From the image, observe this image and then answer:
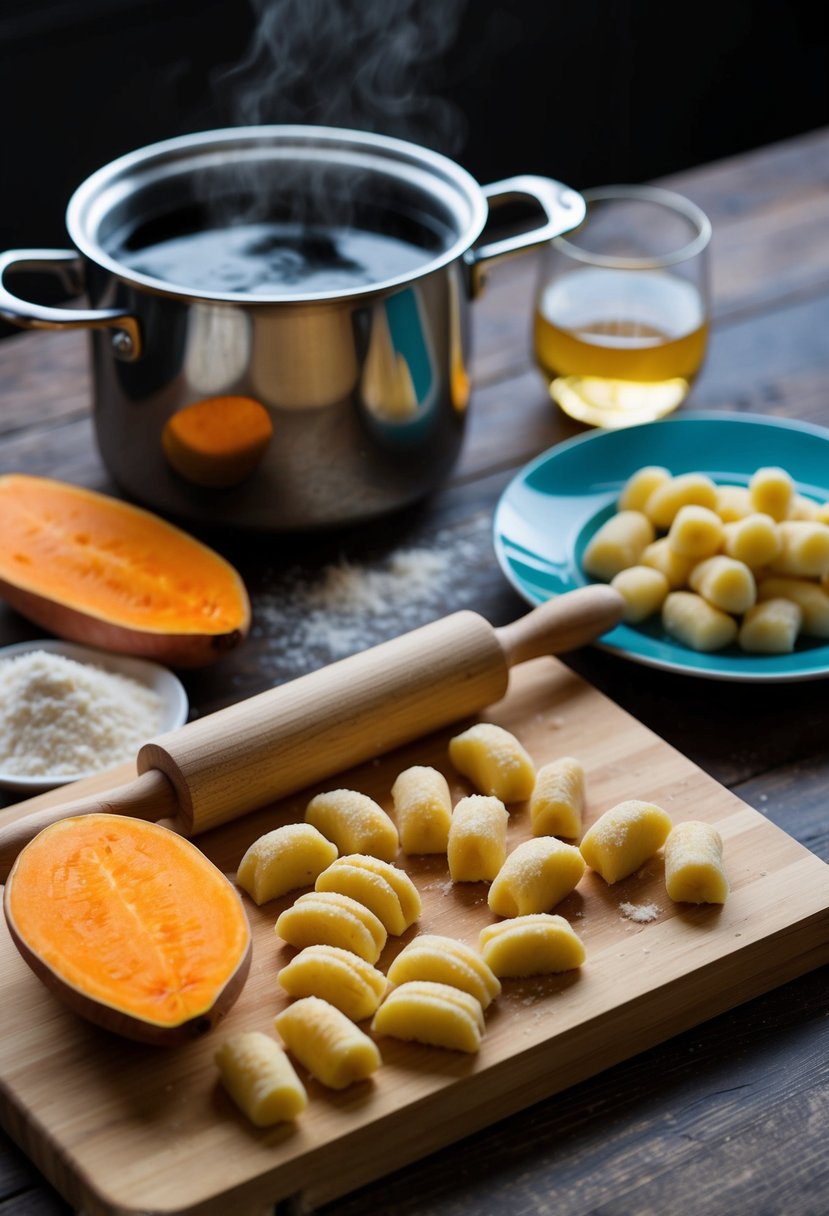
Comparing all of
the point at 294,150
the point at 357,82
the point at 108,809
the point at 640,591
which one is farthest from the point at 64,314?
the point at 357,82

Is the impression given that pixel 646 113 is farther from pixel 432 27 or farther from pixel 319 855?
pixel 319 855

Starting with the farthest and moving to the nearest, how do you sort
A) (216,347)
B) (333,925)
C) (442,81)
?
(442,81) → (216,347) → (333,925)

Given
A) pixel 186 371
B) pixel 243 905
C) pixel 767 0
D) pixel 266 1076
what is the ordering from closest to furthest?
pixel 266 1076 → pixel 243 905 → pixel 186 371 → pixel 767 0

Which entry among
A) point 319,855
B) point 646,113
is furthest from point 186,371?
point 646,113

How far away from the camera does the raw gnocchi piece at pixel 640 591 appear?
1330 millimetres

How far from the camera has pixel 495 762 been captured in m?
1.14

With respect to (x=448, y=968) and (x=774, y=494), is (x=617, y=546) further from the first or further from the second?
(x=448, y=968)

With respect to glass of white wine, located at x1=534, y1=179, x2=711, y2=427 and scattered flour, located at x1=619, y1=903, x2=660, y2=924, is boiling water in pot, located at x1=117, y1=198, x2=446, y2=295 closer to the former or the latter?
glass of white wine, located at x1=534, y1=179, x2=711, y2=427

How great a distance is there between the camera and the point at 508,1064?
0.92 metres

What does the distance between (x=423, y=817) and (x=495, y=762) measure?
0.09 m

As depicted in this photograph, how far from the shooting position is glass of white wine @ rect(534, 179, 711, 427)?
1.57 m

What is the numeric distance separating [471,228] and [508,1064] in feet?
2.64

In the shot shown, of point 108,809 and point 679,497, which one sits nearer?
point 108,809

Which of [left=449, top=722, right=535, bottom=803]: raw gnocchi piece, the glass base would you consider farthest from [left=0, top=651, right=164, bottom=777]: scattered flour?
the glass base
